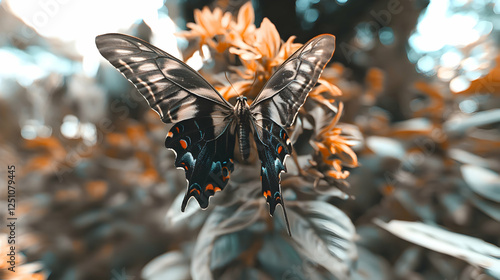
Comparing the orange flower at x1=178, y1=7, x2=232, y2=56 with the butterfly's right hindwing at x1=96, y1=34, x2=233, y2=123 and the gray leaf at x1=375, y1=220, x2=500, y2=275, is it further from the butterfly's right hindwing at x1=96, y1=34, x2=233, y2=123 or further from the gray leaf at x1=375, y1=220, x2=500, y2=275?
the gray leaf at x1=375, y1=220, x2=500, y2=275

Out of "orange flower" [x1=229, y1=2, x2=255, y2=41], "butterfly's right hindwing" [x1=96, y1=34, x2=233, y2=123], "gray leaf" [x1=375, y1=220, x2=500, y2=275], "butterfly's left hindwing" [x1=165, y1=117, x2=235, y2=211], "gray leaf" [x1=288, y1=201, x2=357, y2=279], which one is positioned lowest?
"gray leaf" [x1=375, y1=220, x2=500, y2=275]

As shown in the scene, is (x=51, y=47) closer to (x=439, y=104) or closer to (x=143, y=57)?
(x=143, y=57)

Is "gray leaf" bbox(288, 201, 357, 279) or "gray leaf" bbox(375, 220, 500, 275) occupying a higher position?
"gray leaf" bbox(288, 201, 357, 279)

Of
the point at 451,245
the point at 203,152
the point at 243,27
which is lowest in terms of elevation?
the point at 451,245

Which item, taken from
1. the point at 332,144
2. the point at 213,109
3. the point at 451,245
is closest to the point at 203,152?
the point at 213,109


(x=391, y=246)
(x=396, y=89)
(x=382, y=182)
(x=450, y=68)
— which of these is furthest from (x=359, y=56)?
(x=391, y=246)

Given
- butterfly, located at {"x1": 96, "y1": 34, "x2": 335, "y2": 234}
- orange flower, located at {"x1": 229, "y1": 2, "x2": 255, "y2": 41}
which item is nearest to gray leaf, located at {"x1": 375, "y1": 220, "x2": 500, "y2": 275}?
butterfly, located at {"x1": 96, "y1": 34, "x2": 335, "y2": 234}

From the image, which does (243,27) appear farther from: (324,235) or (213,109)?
(324,235)
